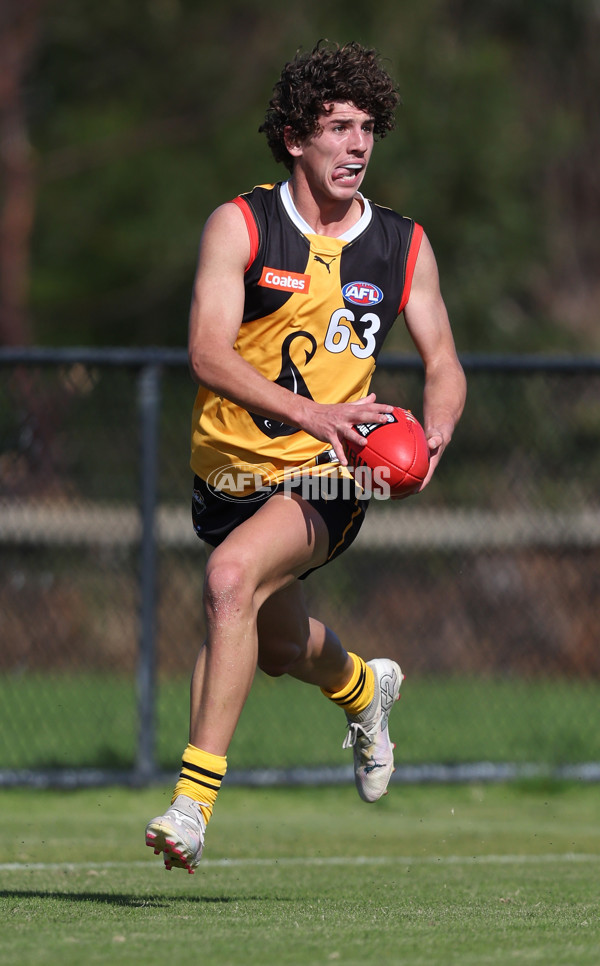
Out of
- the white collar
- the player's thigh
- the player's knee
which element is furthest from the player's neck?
the player's knee

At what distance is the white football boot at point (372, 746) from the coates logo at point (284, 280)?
5.28 ft

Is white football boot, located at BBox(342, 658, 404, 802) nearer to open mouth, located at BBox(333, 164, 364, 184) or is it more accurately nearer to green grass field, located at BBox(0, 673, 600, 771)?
open mouth, located at BBox(333, 164, 364, 184)

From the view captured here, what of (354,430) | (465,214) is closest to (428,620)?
(354,430)

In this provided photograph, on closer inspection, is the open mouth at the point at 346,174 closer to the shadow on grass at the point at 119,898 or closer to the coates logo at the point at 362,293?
the coates logo at the point at 362,293

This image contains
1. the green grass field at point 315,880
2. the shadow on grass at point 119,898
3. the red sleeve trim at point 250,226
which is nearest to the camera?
the green grass field at point 315,880

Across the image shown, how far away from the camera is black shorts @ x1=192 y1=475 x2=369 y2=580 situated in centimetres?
486

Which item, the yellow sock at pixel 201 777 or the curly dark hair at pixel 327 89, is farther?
the curly dark hair at pixel 327 89

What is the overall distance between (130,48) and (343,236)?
16186 mm

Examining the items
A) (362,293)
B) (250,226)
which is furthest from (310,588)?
(250,226)

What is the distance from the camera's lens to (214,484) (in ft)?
16.4

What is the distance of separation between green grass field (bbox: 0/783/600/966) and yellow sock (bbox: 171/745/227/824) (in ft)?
1.12

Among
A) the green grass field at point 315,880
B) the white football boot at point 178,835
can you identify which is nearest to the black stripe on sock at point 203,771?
the white football boot at point 178,835

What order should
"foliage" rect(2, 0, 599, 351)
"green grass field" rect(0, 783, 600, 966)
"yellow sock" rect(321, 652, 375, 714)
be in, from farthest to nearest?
"foliage" rect(2, 0, 599, 351) < "yellow sock" rect(321, 652, 375, 714) < "green grass field" rect(0, 783, 600, 966)

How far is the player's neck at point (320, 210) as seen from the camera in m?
5.01
